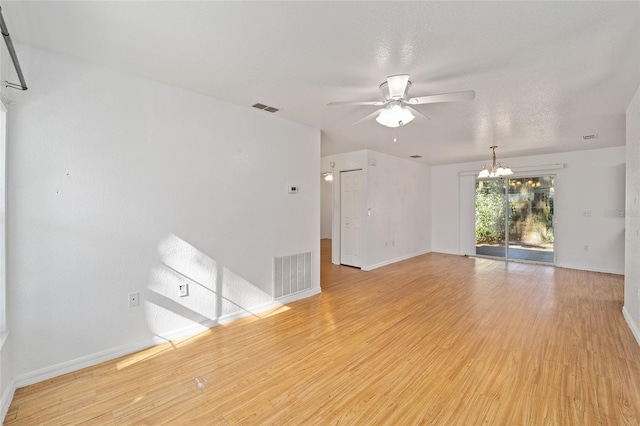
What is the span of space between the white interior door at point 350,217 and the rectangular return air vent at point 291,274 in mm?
2069

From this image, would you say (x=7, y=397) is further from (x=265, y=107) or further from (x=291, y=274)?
(x=265, y=107)

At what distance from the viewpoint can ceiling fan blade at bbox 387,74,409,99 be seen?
2383mm

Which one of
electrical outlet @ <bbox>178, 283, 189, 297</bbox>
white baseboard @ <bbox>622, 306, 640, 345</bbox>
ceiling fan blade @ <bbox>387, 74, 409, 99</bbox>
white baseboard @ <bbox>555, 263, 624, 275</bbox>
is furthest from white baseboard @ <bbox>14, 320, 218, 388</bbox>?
white baseboard @ <bbox>555, 263, 624, 275</bbox>

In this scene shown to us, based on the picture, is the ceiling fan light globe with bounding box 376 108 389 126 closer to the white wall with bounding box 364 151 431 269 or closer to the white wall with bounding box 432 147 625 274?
the white wall with bounding box 364 151 431 269

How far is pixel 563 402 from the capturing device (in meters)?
A: 1.98

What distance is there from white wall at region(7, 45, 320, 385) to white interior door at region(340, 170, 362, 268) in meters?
2.74

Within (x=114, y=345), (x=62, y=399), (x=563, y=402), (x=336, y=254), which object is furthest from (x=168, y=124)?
(x=336, y=254)

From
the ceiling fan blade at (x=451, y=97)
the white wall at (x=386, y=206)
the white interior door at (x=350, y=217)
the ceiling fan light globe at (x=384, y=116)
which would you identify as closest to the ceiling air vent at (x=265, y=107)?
the ceiling fan light globe at (x=384, y=116)

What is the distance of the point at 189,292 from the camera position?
2963 millimetres

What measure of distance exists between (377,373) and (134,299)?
2.25 m

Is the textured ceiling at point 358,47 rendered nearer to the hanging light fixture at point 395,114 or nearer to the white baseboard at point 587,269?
the hanging light fixture at point 395,114

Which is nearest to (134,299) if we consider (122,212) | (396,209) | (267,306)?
(122,212)

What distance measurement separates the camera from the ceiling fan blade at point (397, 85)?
93.8 inches

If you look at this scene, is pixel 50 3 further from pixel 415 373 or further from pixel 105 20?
pixel 415 373
